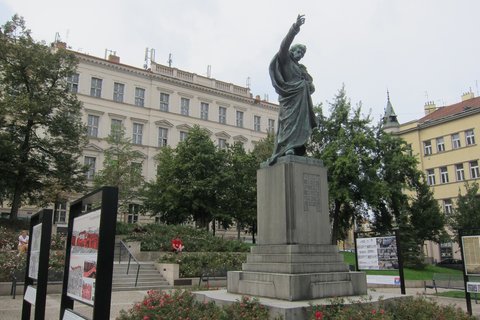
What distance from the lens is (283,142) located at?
970 cm

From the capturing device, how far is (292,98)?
32.9 ft

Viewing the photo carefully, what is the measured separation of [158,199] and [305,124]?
27.5 meters

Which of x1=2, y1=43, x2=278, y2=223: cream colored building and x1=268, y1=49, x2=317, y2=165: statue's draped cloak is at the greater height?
x1=2, y1=43, x2=278, y2=223: cream colored building

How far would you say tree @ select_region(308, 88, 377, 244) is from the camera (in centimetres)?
3102

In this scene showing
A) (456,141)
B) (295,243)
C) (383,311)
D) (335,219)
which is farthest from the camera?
(456,141)

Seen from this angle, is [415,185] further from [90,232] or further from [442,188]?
[90,232]

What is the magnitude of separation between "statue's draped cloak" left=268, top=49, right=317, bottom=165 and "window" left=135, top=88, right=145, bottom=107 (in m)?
38.3

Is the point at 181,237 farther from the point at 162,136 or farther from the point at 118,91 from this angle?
the point at 118,91

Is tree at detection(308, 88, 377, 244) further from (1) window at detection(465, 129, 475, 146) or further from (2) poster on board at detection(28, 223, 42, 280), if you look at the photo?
(2) poster on board at detection(28, 223, 42, 280)

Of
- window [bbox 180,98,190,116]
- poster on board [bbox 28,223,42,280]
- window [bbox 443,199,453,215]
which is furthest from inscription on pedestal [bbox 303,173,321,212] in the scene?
window [bbox 443,199,453,215]

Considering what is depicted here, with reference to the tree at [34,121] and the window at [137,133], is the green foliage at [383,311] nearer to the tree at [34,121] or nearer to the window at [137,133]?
the tree at [34,121]

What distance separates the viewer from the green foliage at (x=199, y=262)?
18.8m

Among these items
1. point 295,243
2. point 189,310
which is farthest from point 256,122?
point 189,310

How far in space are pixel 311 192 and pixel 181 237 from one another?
16.8 m
